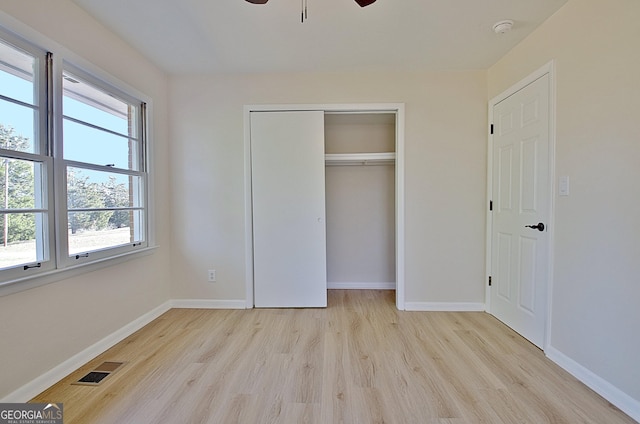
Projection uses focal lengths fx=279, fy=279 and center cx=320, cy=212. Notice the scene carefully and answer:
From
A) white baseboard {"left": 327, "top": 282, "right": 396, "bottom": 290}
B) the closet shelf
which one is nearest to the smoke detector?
the closet shelf

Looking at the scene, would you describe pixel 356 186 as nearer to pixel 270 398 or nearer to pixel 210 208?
pixel 210 208

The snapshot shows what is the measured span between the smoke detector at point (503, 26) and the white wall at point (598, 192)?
26cm

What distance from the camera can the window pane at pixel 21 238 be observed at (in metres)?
1.55

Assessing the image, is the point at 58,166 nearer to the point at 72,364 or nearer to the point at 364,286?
the point at 72,364

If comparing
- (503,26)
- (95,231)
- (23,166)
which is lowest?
(95,231)

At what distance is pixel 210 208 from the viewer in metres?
3.02

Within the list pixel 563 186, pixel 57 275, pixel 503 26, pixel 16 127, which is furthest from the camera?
pixel 503 26

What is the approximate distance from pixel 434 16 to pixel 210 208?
2642mm

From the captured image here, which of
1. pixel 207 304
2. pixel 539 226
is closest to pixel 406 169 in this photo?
pixel 539 226

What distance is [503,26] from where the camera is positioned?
6.97ft

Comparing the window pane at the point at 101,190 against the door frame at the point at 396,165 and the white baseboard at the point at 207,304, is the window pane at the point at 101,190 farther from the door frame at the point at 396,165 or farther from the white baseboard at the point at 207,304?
the white baseboard at the point at 207,304

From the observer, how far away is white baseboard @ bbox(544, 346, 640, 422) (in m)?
1.49

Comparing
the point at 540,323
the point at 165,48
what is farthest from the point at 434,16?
the point at 540,323

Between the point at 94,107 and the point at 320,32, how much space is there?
6.17 ft
